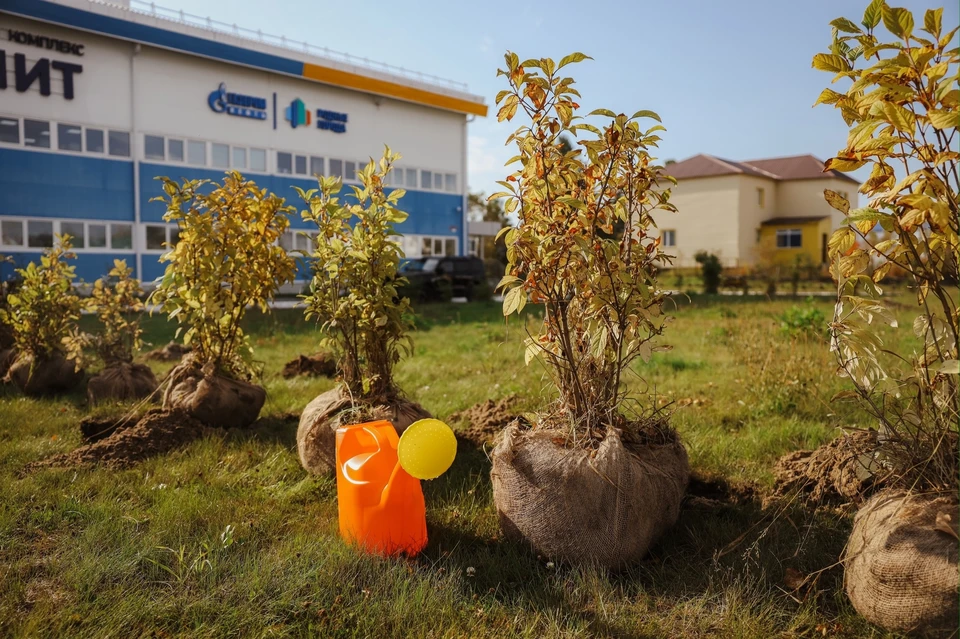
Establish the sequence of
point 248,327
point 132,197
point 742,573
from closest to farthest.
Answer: point 742,573 → point 248,327 → point 132,197

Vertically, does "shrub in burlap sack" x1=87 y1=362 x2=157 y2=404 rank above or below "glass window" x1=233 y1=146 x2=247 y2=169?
below

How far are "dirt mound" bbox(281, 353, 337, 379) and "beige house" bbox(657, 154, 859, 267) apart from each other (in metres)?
31.3

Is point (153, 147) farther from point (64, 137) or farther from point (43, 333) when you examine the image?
point (43, 333)

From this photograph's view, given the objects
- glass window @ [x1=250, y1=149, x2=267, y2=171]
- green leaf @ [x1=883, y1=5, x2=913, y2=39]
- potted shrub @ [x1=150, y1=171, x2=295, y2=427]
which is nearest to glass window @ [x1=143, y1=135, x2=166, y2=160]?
glass window @ [x1=250, y1=149, x2=267, y2=171]

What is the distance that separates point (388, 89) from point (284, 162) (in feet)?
18.3

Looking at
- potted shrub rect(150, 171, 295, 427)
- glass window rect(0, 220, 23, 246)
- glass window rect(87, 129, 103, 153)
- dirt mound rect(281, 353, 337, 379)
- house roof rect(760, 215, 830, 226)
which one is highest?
glass window rect(87, 129, 103, 153)

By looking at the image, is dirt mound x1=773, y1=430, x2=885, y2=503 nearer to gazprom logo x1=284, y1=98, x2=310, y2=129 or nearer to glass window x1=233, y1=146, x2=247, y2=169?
glass window x1=233, y1=146, x2=247, y2=169

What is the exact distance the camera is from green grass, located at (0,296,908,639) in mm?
2340

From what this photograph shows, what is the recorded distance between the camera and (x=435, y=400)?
19.0 feet

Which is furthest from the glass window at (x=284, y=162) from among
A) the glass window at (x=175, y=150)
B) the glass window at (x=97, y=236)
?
the glass window at (x=97, y=236)

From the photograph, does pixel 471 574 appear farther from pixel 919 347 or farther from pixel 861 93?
pixel 919 347

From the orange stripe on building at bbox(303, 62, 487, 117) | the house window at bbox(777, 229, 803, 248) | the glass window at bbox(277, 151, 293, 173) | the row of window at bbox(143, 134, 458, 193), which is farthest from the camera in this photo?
the house window at bbox(777, 229, 803, 248)

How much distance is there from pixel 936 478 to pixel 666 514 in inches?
39.0

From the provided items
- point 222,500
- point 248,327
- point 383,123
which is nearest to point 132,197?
point 383,123
